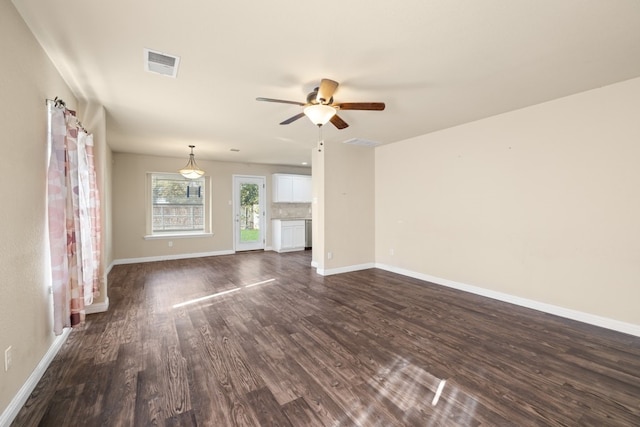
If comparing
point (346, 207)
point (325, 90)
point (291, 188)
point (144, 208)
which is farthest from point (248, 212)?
point (325, 90)

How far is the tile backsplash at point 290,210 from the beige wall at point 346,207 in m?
2.98

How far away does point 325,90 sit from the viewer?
8.12ft

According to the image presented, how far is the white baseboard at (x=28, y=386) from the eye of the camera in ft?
5.27

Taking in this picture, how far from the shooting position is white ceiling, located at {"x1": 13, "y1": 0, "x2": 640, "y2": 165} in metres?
1.74

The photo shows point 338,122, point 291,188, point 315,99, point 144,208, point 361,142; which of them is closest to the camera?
point 315,99

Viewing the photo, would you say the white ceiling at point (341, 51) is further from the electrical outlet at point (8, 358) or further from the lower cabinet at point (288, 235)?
the lower cabinet at point (288, 235)

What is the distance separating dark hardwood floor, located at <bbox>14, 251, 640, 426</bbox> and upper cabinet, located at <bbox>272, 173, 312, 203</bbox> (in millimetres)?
4533

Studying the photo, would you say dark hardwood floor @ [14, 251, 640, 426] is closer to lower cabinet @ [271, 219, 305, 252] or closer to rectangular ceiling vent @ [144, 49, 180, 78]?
rectangular ceiling vent @ [144, 49, 180, 78]

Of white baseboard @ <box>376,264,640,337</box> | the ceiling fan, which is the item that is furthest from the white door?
the ceiling fan

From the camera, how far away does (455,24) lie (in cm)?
186

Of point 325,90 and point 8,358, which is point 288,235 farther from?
point 8,358

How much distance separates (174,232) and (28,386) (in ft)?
17.5

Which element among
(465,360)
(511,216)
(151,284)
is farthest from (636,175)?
(151,284)

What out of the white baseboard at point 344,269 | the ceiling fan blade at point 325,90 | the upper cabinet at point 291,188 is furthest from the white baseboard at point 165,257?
the ceiling fan blade at point 325,90
